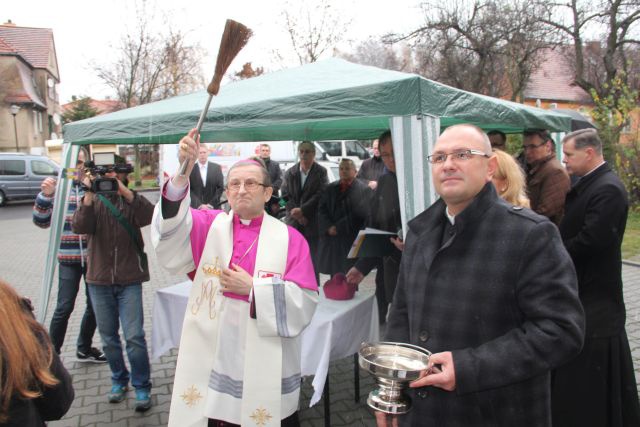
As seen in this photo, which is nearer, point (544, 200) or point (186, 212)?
point (186, 212)

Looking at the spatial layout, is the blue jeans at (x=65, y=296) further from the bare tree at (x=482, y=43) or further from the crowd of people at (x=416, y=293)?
the bare tree at (x=482, y=43)

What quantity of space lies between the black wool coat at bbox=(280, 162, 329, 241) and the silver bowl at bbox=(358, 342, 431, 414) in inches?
139

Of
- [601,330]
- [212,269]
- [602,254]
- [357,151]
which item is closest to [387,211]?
[602,254]

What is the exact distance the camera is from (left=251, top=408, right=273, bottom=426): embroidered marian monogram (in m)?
2.31

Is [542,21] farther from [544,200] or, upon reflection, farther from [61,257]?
[61,257]

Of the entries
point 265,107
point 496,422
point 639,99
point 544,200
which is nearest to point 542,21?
point 639,99

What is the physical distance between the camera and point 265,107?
311 centimetres

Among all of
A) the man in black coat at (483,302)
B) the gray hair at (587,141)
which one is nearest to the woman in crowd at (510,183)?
the gray hair at (587,141)

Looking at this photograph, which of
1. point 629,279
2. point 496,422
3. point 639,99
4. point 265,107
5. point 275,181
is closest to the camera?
point 496,422

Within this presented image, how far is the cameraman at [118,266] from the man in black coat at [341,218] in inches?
75.8

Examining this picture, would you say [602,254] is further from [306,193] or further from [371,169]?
[371,169]

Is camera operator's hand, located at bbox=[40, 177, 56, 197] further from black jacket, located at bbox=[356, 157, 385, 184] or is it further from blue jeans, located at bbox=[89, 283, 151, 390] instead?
black jacket, located at bbox=[356, 157, 385, 184]

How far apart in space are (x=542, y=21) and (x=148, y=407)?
1924cm

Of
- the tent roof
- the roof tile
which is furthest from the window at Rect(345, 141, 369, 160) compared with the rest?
the roof tile
